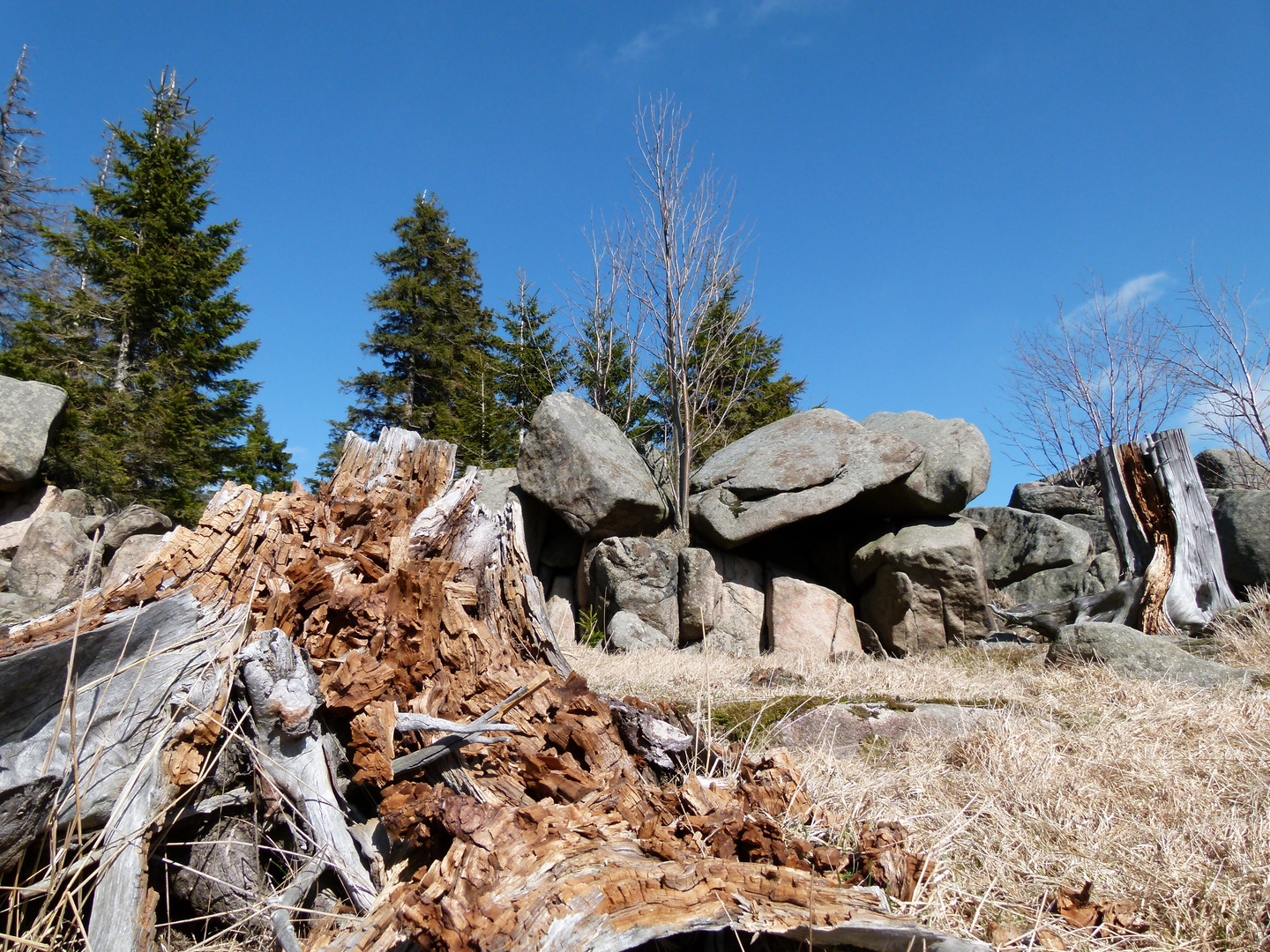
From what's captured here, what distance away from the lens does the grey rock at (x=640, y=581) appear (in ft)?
27.2

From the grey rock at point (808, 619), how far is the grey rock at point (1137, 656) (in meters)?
3.24

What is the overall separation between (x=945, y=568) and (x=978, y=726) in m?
4.71

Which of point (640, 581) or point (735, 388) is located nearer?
point (640, 581)

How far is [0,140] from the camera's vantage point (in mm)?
20766

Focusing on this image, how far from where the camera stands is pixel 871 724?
3609 mm

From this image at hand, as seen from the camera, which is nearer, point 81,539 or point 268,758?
point 268,758

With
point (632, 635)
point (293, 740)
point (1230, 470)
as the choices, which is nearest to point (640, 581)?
point (632, 635)

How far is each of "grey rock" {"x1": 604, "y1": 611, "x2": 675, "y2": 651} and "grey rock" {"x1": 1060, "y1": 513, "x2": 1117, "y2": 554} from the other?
18.4 feet

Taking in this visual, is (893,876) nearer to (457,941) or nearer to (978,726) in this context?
(457,941)

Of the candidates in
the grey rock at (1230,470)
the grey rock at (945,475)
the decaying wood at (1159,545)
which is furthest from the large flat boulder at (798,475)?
the grey rock at (1230,470)

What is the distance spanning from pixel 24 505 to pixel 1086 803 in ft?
45.7

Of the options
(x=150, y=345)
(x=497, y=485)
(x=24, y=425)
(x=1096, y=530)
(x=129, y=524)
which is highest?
(x=150, y=345)

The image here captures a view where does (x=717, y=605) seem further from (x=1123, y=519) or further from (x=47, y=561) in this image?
(x=47, y=561)

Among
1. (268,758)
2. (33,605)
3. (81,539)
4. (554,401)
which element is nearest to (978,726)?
(268,758)
